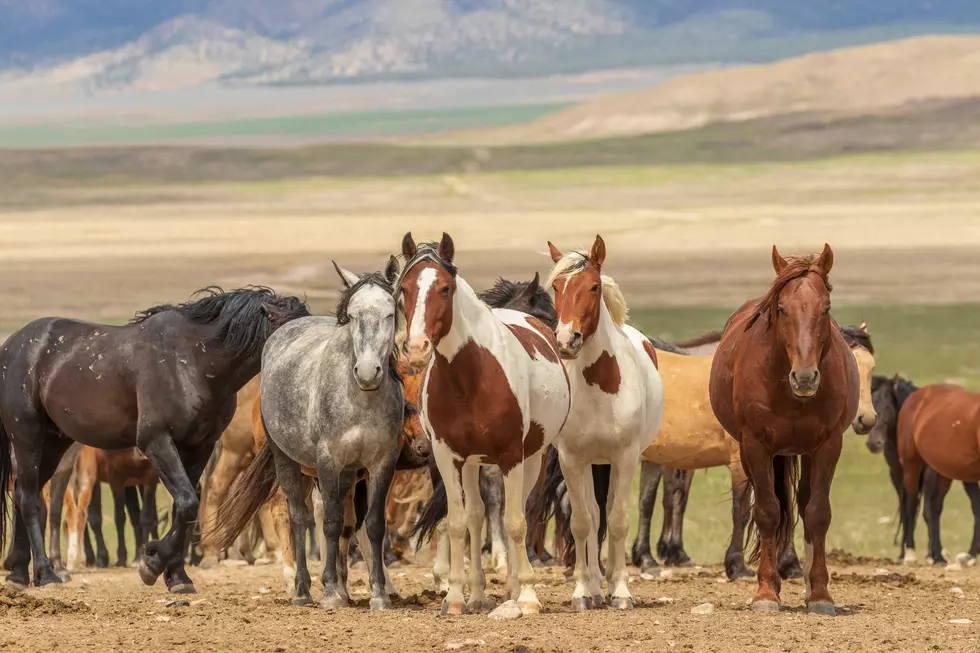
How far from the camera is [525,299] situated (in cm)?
1220

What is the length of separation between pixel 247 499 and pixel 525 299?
2.64 meters

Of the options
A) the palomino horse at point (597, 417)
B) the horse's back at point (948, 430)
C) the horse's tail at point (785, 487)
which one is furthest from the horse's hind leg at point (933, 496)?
the palomino horse at point (597, 417)

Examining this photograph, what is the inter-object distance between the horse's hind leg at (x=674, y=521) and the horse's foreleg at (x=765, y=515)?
4.64 metres

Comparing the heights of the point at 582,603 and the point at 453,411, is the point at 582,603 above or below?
below

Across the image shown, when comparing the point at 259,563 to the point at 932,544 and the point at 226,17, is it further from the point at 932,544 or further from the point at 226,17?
the point at 226,17

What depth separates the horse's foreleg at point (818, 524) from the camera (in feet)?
30.7

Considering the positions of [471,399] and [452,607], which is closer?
[471,399]

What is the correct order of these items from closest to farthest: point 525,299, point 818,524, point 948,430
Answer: point 818,524, point 525,299, point 948,430

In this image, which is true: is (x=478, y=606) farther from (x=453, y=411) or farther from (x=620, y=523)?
(x=453, y=411)

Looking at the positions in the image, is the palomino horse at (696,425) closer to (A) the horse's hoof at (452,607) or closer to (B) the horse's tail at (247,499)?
(B) the horse's tail at (247,499)

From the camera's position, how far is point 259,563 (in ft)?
48.4

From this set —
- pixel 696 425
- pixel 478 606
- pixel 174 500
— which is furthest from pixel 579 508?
pixel 696 425

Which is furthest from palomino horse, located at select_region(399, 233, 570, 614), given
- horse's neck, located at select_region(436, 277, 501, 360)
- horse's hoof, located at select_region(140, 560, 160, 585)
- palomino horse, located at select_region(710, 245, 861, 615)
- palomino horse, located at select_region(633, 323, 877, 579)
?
palomino horse, located at select_region(633, 323, 877, 579)

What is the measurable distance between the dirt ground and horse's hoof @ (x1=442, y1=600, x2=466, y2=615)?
0.08 metres
